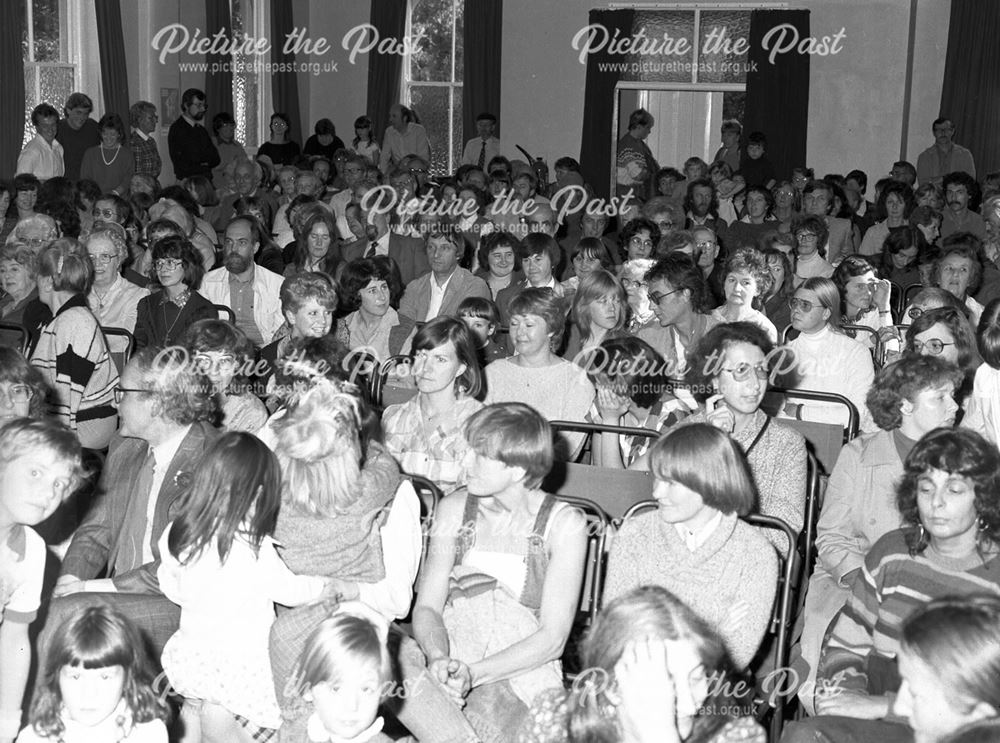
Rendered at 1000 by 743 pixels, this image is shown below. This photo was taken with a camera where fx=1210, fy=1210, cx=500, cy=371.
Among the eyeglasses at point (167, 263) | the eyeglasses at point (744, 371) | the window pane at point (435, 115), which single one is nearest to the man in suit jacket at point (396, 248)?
the eyeglasses at point (167, 263)

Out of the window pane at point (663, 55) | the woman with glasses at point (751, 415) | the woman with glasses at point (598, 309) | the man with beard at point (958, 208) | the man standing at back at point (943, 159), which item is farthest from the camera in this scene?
the window pane at point (663, 55)

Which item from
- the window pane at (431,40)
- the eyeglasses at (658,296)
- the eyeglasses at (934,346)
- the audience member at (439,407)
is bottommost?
the audience member at (439,407)

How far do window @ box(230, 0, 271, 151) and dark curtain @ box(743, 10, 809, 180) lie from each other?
6.19 m

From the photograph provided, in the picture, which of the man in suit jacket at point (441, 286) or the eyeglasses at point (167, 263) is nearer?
the eyeglasses at point (167, 263)

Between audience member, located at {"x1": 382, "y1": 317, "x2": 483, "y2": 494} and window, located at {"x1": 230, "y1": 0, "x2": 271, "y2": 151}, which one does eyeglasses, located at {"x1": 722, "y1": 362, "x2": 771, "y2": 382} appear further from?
window, located at {"x1": 230, "y1": 0, "x2": 271, "y2": 151}

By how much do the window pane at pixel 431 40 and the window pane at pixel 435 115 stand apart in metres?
0.15

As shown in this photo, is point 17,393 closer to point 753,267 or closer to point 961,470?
point 961,470

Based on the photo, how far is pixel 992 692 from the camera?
2.17 meters

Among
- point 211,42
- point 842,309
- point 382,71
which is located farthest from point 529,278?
point 382,71

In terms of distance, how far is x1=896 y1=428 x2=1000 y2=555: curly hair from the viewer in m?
2.96

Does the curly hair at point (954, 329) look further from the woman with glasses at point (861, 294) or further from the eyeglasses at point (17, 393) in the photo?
the eyeglasses at point (17, 393)

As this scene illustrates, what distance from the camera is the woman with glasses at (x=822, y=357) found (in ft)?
17.3

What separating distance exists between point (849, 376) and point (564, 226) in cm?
552

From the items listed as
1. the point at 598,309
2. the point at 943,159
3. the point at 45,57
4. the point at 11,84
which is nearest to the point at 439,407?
the point at 598,309
